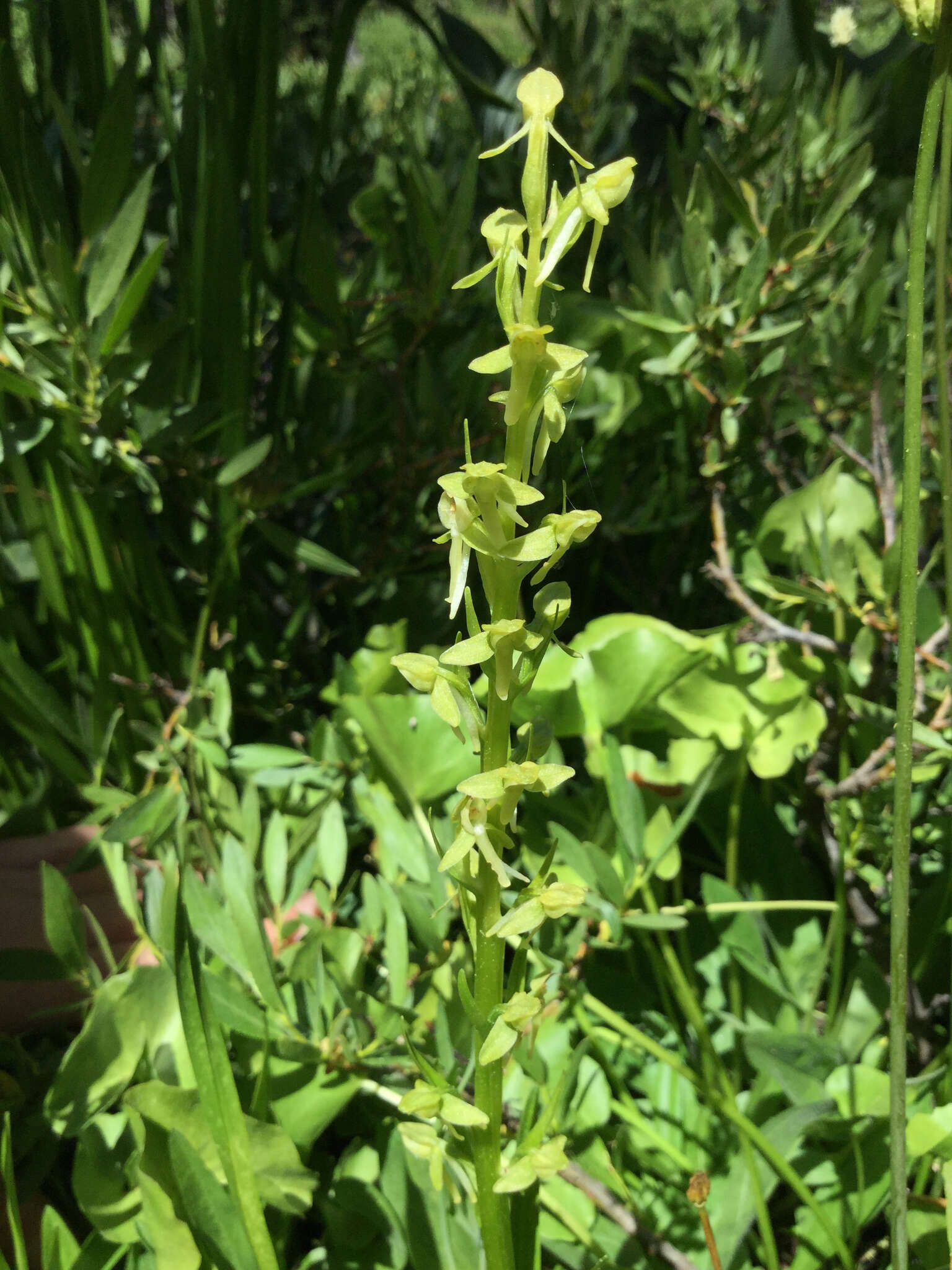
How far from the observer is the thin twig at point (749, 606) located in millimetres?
492

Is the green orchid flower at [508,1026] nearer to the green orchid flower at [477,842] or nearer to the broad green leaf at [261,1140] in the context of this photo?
the green orchid flower at [477,842]

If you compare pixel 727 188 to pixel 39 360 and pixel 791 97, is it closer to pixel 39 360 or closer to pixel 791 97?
pixel 791 97

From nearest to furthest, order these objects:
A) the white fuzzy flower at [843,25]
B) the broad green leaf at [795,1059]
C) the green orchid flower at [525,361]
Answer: the green orchid flower at [525,361] < the broad green leaf at [795,1059] < the white fuzzy flower at [843,25]

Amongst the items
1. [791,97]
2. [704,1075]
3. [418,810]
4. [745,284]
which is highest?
[791,97]

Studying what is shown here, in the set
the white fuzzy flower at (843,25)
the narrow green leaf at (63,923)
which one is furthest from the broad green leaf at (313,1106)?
the white fuzzy flower at (843,25)

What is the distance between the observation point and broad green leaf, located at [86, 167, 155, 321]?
47 cm

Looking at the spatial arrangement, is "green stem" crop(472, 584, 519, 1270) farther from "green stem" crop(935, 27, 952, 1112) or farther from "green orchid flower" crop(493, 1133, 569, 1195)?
"green stem" crop(935, 27, 952, 1112)

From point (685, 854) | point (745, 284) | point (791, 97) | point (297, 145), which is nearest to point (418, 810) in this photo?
point (685, 854)

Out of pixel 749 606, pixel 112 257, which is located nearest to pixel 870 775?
pixel 749 606

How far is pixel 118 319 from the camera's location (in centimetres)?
46

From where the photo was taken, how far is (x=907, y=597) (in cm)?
26

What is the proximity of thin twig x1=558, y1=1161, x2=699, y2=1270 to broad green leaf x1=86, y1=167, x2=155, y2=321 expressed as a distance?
437 millimetres

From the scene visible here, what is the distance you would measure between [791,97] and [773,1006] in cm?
57

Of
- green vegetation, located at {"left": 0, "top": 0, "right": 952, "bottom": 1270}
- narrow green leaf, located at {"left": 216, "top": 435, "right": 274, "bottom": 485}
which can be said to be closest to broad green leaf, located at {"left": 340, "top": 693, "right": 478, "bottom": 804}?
green vegetation, located at {"left": 0, "top": 0, "right": 952, "bottom": 1270}
